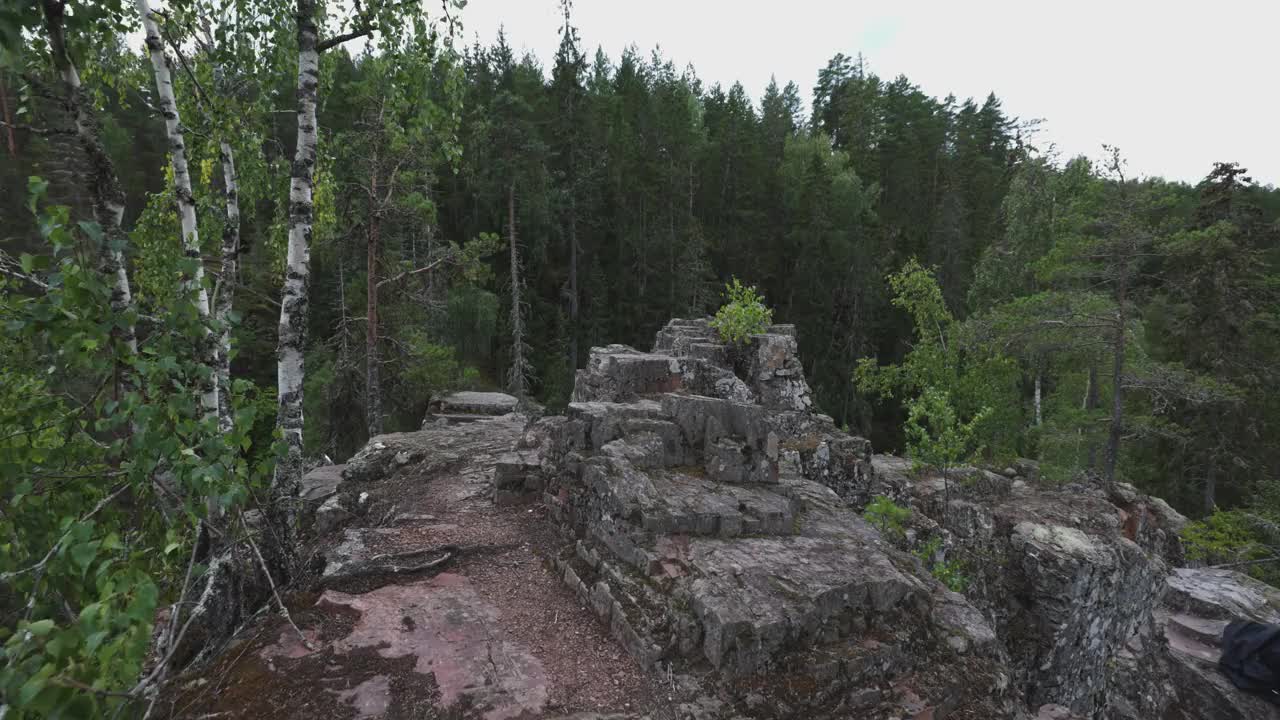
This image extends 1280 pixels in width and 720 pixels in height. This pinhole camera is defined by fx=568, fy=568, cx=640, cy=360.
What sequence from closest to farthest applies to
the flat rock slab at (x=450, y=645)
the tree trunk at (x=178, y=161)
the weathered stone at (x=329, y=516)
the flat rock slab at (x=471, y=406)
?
the flat rock slab at (x=450, y=645), the tree trunk at (x=178, y=161), the weathered stone at (x=329, y=516), the flat rock slab at (x=471, y=406)

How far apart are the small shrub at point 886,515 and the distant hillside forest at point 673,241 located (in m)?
3.93

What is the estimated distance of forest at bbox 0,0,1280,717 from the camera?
9.06 ft

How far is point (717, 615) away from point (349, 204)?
1420 cm

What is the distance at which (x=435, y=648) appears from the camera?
17.3 ft

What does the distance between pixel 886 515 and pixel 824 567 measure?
2829 mm

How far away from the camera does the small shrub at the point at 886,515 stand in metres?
7.72

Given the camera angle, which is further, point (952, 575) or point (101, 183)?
point (952, 575)

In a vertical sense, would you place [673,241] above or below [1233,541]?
above

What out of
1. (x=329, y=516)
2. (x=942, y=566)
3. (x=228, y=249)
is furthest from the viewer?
(x=942, y=566)

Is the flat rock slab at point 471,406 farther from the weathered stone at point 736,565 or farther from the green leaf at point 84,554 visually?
the green leaf at point 84,554

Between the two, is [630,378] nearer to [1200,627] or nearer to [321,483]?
[321,483]

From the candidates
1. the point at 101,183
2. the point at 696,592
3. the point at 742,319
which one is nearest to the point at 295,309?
the point at 101,183

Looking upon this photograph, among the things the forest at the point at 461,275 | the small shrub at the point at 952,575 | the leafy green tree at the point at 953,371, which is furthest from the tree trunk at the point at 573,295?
the small shrub at the point at 952,575

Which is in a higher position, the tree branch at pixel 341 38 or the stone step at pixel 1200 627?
the tree branch at pixel 341 38
